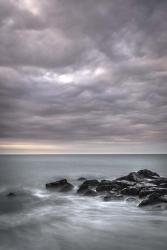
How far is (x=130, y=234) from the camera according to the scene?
18.3 m

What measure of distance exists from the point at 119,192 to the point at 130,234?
1269 cm

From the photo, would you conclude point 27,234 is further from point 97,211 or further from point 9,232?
point 97,211

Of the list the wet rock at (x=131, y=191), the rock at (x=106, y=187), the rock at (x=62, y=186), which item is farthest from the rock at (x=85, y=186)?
the wet rock at (x=131, y=191)

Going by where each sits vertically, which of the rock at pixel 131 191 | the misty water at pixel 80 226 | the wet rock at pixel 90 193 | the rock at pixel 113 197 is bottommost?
the misty water at pixel 80 226

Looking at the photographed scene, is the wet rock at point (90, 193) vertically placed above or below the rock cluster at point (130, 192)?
below

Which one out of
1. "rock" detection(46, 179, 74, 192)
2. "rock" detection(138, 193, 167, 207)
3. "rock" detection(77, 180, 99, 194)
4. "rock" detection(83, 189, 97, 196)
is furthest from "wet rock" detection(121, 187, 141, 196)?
"rock" detection(46, 179, 74, 192)

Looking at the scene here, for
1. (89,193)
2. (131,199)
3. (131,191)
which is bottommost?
(89,193)

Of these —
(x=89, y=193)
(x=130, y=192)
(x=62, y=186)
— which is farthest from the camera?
(x=62, y=186)

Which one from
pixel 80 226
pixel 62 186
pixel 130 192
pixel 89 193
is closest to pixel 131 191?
pixel 130 192

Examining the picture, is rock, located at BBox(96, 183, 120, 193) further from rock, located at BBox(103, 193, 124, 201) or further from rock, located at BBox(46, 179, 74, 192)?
rock, located at BBox(46, 179, 74, 192)

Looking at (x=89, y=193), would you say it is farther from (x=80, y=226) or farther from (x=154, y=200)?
(x=80, y=226)

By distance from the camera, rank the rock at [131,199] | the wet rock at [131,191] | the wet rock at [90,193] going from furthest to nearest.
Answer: the wet rock at [90,193], the wet rock at [131,191], the rock at [131,199]

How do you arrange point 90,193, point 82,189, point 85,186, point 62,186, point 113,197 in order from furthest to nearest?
point 62,186, point 85,186, point 82,189, point 90,193, point 113,197

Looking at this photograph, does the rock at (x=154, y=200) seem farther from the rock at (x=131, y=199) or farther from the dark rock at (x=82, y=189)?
the dark rock at (x=82, y=189)
